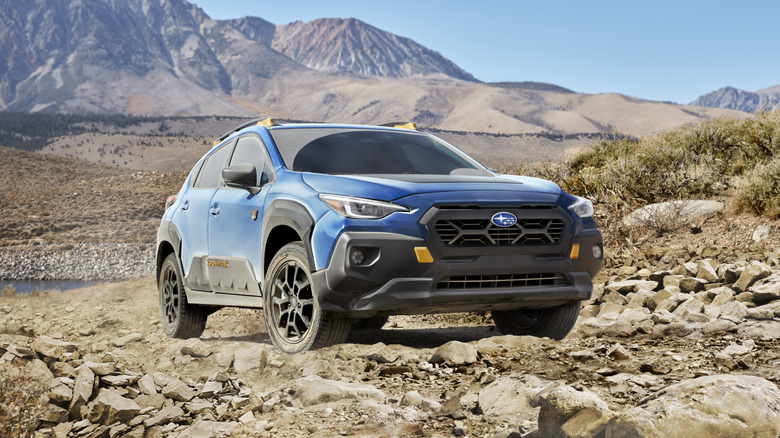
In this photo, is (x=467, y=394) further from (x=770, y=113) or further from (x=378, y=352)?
(x=770, y=113)

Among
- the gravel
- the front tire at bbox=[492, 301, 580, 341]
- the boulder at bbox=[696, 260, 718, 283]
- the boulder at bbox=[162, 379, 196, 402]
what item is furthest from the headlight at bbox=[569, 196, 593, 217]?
the gravel

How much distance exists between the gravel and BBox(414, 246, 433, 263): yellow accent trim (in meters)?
46.7

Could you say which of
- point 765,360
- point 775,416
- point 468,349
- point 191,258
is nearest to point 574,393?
point 775,416

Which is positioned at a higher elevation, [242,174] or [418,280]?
[242,174]

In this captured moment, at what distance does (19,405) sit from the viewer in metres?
4.08

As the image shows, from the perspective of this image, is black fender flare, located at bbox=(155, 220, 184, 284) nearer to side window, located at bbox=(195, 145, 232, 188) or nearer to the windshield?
side window, located at bbox=(195, 145, 232, 188)

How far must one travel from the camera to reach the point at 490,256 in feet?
16.4

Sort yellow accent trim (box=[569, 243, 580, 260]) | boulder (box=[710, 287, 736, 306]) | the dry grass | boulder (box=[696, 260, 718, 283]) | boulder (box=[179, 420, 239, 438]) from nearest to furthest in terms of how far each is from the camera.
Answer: boulder (box=[179, 420, 239, 438]) < yellow accent trim (box=[569, 243, 580, 260]) < boulder (box=[710, 287, 736, 306]) < boulder (box=[696, 260, 718, 283]) < the dry grass

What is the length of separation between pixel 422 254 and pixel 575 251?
4.14 ft

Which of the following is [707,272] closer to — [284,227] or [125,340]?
[284,227]

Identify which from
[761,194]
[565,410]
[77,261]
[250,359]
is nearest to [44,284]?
[77,261]

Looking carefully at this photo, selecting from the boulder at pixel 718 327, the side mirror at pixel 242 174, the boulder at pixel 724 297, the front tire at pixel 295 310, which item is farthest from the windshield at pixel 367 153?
the boulder at pixel 724 297

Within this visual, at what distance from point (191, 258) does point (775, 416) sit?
208 inches

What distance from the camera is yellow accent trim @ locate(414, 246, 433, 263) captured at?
189 inches
